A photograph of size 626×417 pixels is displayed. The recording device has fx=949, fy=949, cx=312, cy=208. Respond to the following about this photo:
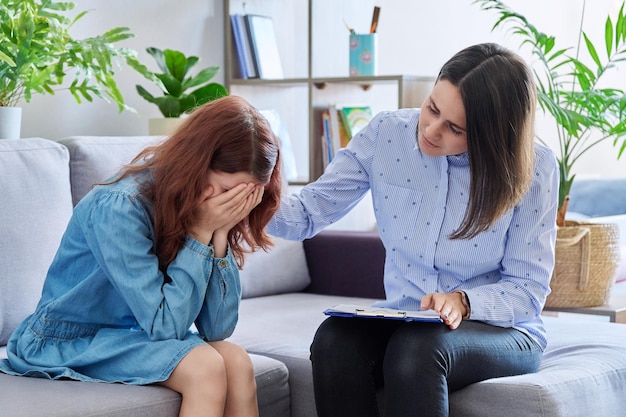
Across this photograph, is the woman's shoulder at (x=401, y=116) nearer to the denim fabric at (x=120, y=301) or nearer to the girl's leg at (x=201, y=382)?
the denim fabric at (x=120, y=301)

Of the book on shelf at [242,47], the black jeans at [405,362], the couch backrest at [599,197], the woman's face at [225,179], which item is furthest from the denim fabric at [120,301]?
the couch backrest at [599,197]

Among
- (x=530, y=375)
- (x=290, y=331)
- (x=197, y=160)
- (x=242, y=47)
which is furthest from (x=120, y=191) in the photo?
(x=242, y=47)

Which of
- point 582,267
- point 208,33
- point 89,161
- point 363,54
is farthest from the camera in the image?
point 208,33

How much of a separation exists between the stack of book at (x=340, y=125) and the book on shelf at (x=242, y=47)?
0.33 meters

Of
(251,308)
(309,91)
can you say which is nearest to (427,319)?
(251,308)

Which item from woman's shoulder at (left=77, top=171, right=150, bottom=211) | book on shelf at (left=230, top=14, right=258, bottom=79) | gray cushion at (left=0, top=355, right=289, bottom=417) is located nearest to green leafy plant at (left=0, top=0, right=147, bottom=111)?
woman's shoulder at (left=77, top=171, right=150, bottom=211)

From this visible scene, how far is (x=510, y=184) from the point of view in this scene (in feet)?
6.10

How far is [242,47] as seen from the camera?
3.45 meters

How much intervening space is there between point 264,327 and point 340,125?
116 centimetres

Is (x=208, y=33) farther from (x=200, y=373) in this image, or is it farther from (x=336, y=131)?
(x=200, y=373)

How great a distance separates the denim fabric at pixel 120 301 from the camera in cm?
168

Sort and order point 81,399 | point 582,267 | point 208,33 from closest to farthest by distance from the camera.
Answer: point 81,399, point 582,267, point 208,33

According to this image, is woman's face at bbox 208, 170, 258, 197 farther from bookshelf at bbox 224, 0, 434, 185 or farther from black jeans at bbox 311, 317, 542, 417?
bookshelf at bbox 224, 0, 434, 185

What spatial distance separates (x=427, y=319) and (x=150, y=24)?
1852mm
